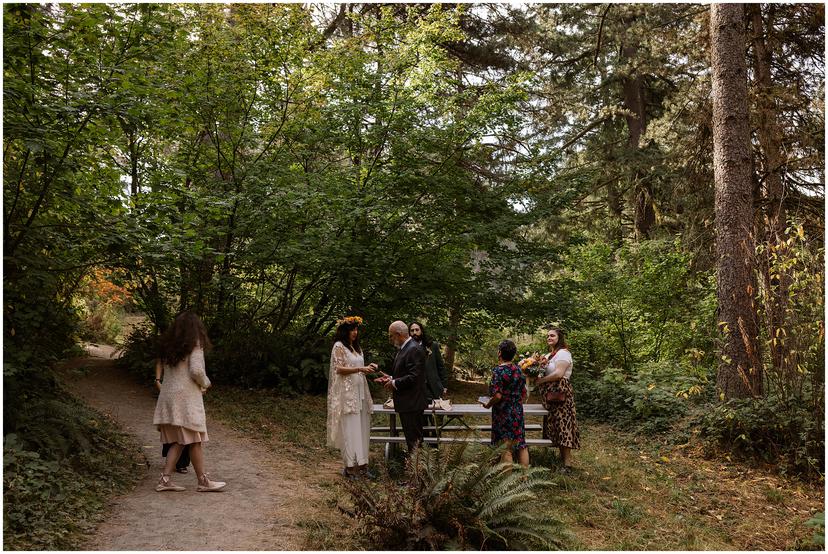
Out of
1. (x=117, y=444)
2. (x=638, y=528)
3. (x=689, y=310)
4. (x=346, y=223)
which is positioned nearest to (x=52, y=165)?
(x=117, y=444)

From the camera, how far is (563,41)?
18781 millimetres

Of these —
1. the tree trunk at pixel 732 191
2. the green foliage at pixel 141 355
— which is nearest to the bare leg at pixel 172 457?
the green foliage at pixel 141 355

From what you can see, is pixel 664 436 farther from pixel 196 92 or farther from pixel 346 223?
pixel 196 92

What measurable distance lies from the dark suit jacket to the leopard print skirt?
1.92m

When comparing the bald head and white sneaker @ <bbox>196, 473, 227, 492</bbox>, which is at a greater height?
the bald head

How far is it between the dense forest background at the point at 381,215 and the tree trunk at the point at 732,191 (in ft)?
0.28

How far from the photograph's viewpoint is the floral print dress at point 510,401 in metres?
7.14

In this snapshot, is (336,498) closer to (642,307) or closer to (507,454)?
(507,454)

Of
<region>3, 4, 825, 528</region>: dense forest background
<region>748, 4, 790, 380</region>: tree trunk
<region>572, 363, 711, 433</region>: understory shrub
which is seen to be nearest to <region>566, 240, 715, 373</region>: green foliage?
<region>3, 4, 825, 528</region>: dense forest background

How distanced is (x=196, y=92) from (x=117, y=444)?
236 inches

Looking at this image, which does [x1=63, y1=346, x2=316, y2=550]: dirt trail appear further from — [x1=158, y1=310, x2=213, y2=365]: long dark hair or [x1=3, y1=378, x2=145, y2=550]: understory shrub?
[x1=158, y1=310, x2=213, y2=365]: long dark hair

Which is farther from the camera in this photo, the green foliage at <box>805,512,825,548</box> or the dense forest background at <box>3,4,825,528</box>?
the dense forest background at <box>3,4,825,528</box>

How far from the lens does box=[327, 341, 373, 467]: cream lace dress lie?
7039 millimetres

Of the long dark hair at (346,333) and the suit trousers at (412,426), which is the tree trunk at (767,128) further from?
the long dark hair at (346,333)
